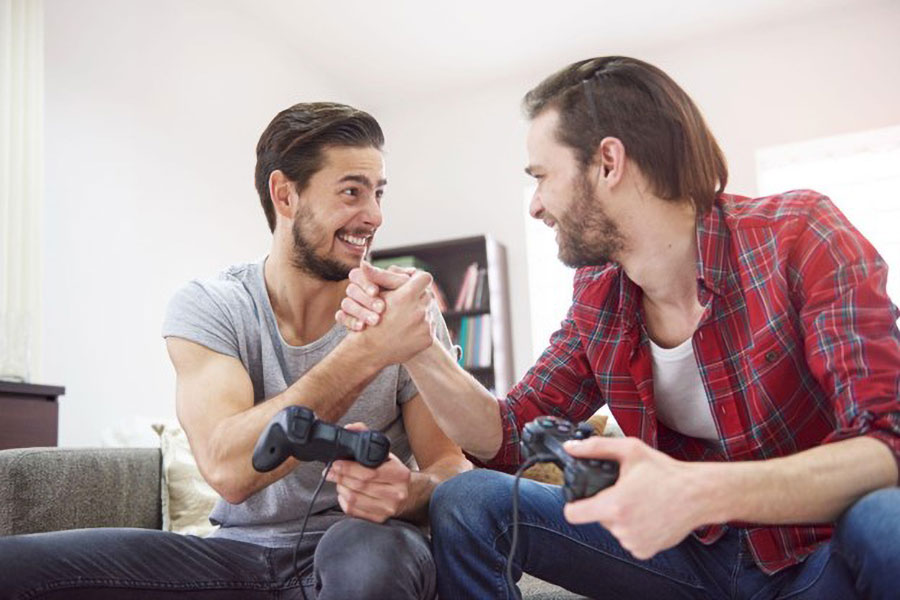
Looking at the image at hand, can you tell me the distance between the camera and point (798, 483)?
3.09ft

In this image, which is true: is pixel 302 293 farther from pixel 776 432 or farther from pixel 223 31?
pixel 223 31

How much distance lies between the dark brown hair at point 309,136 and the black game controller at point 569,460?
2.79 ft

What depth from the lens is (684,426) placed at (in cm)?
136

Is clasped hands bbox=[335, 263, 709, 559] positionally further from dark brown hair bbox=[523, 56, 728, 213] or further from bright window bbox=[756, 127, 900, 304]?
bright window bbox=[756, 127, 900, 304]

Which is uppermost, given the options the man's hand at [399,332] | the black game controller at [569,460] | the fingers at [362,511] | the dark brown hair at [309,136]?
the dark brown hair at [309,136]

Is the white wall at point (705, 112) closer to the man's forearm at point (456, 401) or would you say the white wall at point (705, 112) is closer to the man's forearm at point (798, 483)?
the man's forearm at point (456, 401)

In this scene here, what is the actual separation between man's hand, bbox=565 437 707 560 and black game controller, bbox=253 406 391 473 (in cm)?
34

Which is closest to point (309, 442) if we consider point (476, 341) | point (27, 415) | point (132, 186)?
point (27, 415)

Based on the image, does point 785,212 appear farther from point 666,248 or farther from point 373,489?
point 373,489

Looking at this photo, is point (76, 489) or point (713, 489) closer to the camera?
point (713, 489)

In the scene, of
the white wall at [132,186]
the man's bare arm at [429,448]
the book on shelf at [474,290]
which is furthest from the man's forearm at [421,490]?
the book on shelf at [474,290]

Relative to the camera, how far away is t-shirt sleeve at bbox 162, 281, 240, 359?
4.73ft

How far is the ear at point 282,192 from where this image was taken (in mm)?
1697

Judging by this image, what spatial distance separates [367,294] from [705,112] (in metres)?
3.66
